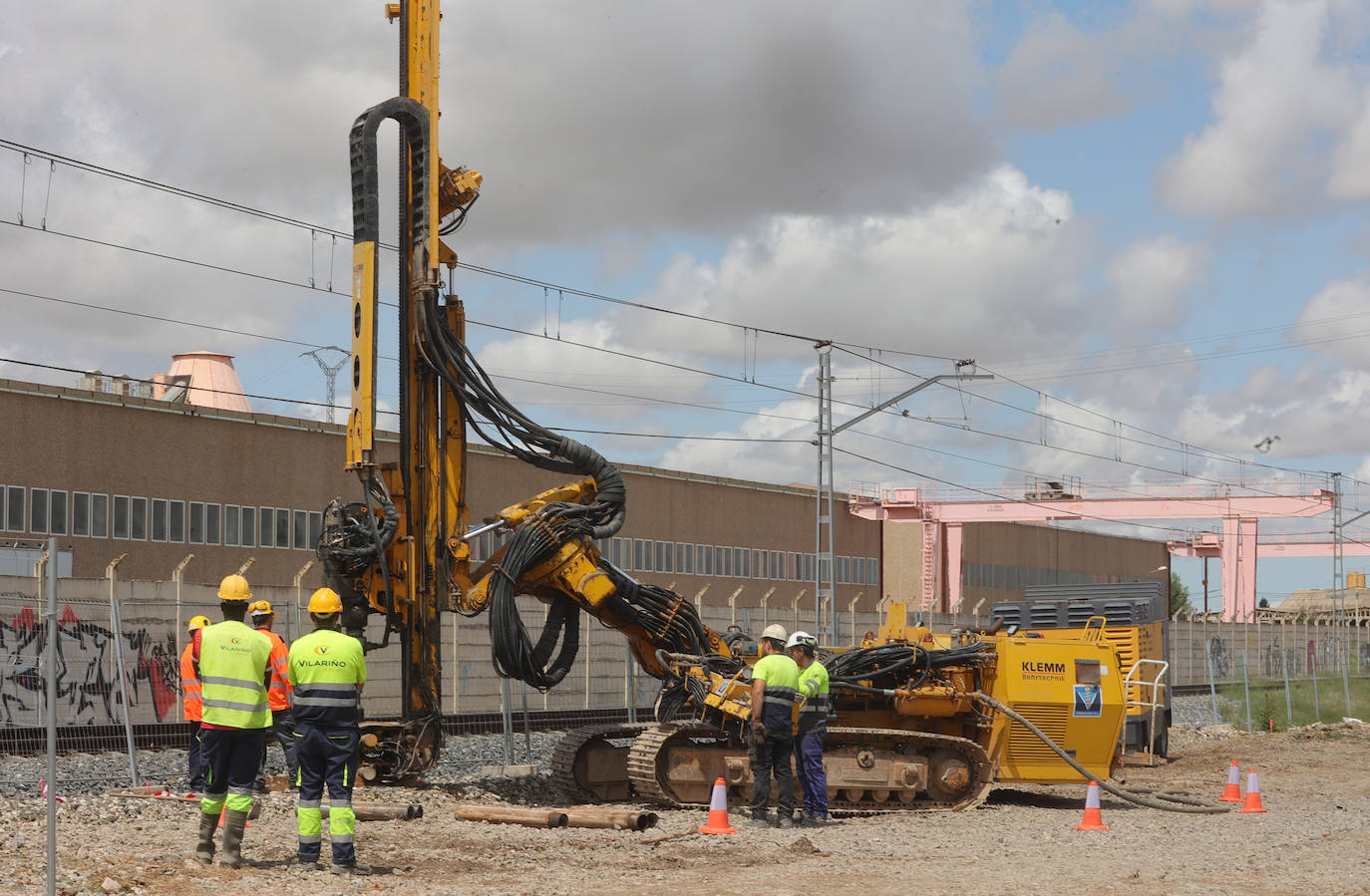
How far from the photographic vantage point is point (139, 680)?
2056 cm

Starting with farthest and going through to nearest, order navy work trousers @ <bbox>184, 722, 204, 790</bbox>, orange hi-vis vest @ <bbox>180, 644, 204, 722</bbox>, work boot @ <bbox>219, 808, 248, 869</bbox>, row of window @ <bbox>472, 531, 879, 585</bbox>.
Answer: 1. row of window @ <bbox>472, 531, 879, 585</bbox>
2. navy work trousers @ <bbox>184, 722, 204, 790</bbox>
3. orange hi-vis vest @ <bbox>180, 644, 204, 722</bbox>
4. work boot @ <bbox>219, 808, 248, 869</bbox>

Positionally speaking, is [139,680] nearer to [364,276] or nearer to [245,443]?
[364,276]

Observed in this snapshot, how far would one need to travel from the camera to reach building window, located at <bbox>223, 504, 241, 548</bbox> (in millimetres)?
35844

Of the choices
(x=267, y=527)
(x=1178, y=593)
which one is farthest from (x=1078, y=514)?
(x=1178, y=593)

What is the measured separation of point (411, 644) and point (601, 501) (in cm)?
233

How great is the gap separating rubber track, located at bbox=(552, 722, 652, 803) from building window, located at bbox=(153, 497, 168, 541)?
2146cm

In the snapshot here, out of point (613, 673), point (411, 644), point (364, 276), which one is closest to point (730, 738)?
point (411, 644)

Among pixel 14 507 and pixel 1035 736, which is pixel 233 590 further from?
pixel 14 507

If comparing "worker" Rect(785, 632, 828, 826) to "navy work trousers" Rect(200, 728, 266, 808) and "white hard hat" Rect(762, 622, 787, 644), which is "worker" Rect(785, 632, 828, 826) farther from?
"navy work trousers" Rect(200, 728, 266, 808)

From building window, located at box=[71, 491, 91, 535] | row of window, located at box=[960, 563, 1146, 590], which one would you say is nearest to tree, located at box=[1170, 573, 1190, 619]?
row of window, located at box=[960, 563, 1146, 590]

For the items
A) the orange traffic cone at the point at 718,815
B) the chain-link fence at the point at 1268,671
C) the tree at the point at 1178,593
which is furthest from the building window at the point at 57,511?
the tree at the point at 1178,593

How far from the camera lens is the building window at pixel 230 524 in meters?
35.8

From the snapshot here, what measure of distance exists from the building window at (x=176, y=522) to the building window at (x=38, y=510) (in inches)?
121

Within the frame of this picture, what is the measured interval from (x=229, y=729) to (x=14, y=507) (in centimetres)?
2401
